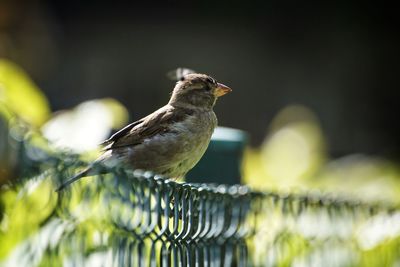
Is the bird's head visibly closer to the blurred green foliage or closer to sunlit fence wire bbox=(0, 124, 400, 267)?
the blurred green foliage

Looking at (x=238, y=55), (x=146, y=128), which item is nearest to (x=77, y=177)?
(x=146, y=128)

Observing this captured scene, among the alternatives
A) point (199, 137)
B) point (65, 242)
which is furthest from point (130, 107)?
point (65, 242)

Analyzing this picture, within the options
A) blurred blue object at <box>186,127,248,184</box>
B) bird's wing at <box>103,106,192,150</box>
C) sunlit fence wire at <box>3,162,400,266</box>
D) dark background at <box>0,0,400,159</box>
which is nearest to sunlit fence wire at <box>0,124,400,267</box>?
sunlit fence wire at <box>3,162,400,266</box>

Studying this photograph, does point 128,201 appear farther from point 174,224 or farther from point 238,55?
point 238,55

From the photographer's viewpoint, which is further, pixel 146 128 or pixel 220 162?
pixel 220 162

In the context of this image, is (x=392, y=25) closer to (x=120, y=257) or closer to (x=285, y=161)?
(x=285, y=161)

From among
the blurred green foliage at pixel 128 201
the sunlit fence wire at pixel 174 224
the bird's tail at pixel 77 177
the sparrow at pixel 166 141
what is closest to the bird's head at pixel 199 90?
the sparrow at pixel 166 141

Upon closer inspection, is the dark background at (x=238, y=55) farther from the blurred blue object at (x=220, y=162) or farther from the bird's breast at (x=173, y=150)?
the bird's breast at (x=173, y=150)
